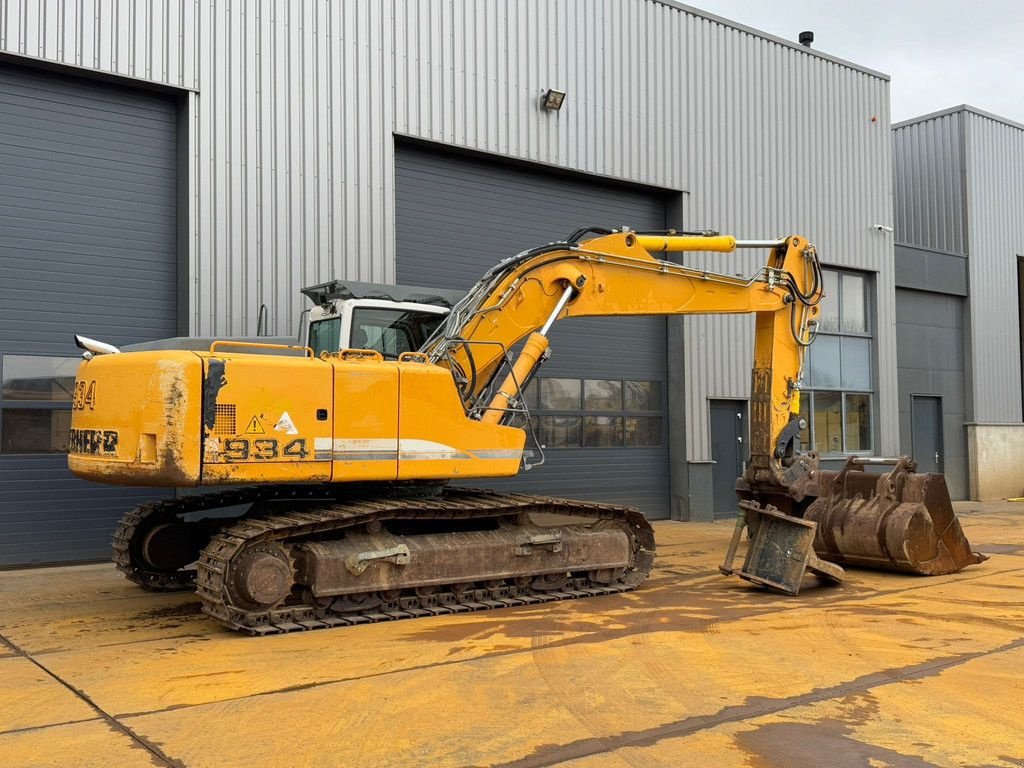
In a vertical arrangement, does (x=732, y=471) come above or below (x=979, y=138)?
below

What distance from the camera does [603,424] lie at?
668 inches

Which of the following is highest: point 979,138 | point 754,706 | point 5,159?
point 979,138

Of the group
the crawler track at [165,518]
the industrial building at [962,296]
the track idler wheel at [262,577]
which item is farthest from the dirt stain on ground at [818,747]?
the industrial building at [962,296]

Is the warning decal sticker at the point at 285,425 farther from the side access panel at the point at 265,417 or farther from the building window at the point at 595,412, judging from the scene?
the building window at the point at 595,412

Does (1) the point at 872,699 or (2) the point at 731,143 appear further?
(2) the point at 731,143

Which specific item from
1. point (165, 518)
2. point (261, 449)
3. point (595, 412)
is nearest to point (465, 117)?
point (595, 412)

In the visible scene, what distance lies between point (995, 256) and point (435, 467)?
66.3ft

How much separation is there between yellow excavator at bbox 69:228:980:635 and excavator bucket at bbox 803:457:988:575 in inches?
1.0

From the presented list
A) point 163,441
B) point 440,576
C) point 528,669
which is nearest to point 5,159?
point 163,441

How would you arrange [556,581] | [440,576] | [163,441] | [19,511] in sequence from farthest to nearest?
[19,511] < [556,581] < [440,576] < [163,441]

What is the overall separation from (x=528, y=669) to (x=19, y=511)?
777cm

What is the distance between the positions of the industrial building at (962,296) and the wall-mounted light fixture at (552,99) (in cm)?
978

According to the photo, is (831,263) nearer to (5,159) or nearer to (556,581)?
(556,581)

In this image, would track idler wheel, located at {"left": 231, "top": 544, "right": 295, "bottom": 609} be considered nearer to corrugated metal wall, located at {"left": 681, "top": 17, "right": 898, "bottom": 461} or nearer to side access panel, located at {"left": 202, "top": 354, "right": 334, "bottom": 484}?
side access panel, located at {"left": 202, "top": 354, "right": 334, "bottom": 484}
